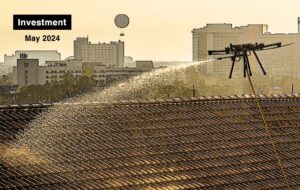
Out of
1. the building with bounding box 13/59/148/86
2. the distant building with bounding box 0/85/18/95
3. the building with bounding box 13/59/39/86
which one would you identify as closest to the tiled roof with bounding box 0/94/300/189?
the distant building with bounding box 0/85/18/95

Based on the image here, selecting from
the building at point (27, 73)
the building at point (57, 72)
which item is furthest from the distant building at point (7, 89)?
the building at point (27, 73)

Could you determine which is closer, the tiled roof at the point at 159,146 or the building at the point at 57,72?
the tiled roof at the point at 159,146

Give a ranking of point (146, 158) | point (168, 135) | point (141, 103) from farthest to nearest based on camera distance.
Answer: point (141, 103) < point (168, 135) < point (146, 158)

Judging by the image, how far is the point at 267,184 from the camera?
28.4 m

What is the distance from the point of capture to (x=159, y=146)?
3028cm

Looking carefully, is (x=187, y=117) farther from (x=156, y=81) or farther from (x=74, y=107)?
(x=156, y=81)

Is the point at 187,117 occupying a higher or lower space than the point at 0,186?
higher

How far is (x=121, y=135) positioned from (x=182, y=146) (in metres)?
3.16

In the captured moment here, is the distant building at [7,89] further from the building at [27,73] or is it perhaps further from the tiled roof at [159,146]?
the tiled roof at [159,146]

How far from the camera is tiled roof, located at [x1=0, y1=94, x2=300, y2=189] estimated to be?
88.7ft

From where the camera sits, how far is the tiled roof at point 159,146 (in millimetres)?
27031

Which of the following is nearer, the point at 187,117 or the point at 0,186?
the point at 0,186

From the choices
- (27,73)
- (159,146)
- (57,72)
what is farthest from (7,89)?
(159,146)

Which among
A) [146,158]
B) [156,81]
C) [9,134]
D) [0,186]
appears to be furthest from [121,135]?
[156,81]
